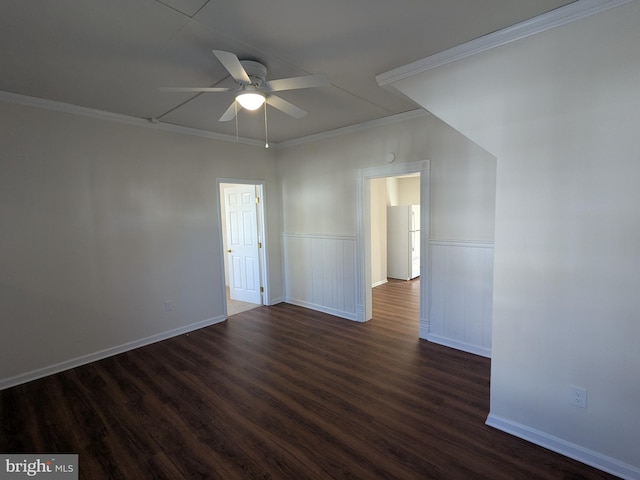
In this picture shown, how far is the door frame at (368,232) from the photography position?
11.2 feet

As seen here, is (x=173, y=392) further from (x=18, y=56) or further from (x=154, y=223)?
(x=18, y=56)

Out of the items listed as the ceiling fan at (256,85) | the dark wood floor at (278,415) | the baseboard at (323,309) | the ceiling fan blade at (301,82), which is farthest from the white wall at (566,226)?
the baseboard at (323,309)

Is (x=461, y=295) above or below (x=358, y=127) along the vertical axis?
below

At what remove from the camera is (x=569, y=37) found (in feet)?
5.58

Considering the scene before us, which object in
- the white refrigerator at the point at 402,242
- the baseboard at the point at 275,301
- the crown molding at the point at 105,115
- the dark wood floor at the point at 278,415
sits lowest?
the dark wood floor at the point at 278,415

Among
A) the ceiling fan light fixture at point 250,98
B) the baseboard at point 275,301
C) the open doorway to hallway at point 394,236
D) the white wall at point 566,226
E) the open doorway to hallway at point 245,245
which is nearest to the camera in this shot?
the white wall at point 566,226

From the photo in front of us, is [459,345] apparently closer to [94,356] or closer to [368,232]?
[368,232]

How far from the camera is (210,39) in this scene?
6.38ft

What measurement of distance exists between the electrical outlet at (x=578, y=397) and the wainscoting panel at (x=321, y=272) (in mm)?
2667

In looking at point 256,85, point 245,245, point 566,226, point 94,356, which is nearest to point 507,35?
point 566,226

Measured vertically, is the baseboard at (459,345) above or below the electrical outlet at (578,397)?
below

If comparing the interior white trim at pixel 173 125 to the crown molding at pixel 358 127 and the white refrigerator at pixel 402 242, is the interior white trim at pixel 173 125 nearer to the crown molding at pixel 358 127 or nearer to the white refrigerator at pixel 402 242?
the crown molding at pixel 358 127

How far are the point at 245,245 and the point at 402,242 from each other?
3484 millimetres

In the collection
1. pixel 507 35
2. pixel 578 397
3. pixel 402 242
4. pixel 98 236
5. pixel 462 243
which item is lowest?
pixel 578 397
